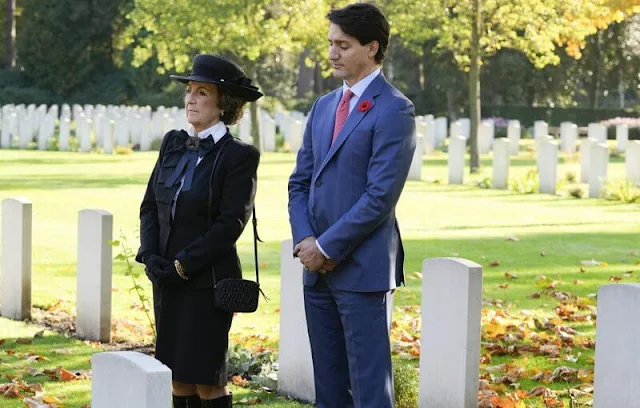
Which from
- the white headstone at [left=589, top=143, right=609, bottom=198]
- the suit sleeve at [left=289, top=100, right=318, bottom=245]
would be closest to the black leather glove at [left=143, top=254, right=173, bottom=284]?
the suit sleeve at [left=289, top=100, right=318, bottom=245]

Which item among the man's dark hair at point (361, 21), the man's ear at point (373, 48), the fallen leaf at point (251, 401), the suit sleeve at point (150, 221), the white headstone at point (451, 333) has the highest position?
the man's dark hair at point (361, 21)

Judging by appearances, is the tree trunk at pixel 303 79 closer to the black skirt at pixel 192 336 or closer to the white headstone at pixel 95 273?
the white headstone at pixel 95 273

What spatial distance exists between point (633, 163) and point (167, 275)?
1767 centimetres

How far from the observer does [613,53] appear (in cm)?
5119

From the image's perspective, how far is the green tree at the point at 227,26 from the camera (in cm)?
2872

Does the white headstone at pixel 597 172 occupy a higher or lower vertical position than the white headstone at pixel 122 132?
lower

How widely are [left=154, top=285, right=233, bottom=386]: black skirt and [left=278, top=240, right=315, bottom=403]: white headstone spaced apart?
5.15ft

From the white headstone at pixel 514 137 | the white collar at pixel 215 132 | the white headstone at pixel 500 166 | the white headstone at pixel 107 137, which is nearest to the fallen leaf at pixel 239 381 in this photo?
the white collar at pixel 215 132

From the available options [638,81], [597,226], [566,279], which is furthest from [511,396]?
[638,81]

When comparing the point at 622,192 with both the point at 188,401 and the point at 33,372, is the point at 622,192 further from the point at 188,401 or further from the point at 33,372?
the point at 188,401

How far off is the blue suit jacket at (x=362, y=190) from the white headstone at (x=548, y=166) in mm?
17003

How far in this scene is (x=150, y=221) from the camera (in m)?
6.23

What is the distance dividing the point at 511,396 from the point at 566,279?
5379 mm

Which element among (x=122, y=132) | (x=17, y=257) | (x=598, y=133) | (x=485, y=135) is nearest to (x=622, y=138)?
(x=598, y=133)
